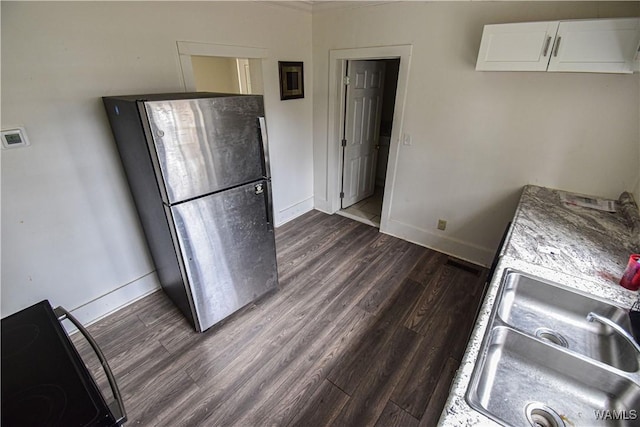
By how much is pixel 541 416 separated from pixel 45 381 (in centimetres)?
157

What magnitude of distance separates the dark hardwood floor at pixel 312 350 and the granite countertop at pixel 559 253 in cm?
87

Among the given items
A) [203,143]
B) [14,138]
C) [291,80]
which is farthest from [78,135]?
[291,80]

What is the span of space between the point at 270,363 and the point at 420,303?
1300mm

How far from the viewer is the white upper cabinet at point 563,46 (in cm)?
163

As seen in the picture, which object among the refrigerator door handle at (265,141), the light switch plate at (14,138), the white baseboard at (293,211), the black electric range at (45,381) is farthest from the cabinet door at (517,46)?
the light switch plate at (14,138)

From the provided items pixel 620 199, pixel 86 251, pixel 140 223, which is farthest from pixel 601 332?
pixel 86 251

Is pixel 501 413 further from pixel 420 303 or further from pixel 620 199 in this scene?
pixel 620 199

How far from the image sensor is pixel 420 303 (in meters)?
2.37

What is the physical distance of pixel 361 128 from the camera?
3.78 meters

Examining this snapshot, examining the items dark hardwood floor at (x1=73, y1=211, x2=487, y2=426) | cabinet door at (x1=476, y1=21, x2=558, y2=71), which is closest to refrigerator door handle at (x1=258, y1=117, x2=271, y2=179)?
dark hardwood floor at (x1=73, y1=211, x2=487, y2=426)

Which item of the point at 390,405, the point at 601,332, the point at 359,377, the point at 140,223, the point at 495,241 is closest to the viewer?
the point at 601,332

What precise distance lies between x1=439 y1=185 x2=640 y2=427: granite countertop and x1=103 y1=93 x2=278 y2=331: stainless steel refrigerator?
1.56 metres

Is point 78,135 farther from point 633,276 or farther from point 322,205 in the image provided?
point 633,276

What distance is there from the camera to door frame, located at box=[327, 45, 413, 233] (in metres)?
2.71
